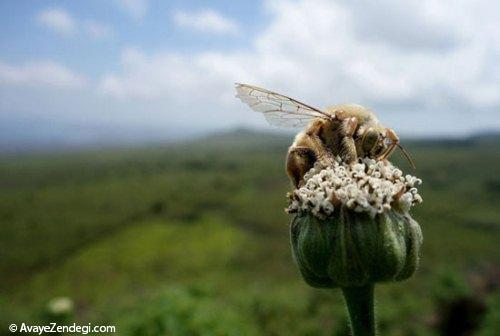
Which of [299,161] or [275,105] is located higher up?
[275,105]

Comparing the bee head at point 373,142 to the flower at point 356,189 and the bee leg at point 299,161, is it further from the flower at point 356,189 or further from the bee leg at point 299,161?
the bee leg at point 299,161

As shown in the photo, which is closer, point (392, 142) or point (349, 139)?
point (349, 139)

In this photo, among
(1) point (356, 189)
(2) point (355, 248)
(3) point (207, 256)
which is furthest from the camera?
(3) point (207, 256)

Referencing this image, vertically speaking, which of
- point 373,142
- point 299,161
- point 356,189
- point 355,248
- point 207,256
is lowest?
point 207,256

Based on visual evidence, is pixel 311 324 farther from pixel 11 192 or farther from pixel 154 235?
pixel 11 192

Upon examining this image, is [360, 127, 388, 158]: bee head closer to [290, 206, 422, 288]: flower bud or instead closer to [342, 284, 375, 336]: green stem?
[290, 206, 422, 288]: flower bud

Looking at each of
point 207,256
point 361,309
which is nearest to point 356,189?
point 361,309

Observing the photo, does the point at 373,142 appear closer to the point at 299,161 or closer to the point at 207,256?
the point at 299,161
